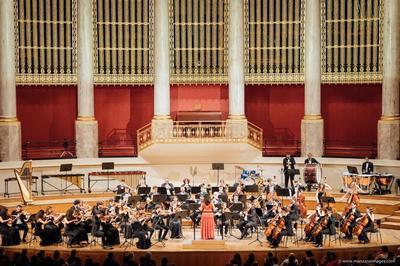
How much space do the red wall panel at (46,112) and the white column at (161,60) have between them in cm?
354

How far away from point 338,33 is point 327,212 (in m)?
10.4

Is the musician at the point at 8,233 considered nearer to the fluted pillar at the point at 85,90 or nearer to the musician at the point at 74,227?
the musician at the point at 74,227

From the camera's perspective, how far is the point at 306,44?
28.6 meters

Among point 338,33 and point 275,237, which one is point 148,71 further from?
A: point 275,237

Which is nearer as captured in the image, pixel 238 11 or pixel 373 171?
pixel 373 171

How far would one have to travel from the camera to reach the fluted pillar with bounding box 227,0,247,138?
28531 mm

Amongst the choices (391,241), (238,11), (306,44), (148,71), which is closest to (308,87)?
(306,44)

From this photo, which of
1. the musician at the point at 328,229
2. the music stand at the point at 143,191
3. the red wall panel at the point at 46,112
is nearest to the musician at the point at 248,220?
the musician at the point at 328,229

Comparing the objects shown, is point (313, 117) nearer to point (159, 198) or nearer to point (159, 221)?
point (159, 198)

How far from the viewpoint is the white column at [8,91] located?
88.9 ft

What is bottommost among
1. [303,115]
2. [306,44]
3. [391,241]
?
[391,241]

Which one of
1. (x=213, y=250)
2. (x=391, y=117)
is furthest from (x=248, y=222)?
(x=391, y=117)

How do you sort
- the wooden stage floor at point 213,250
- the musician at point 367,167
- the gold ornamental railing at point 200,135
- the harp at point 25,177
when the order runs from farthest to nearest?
1. the gold ornamental railing at point 200,135
2. the musician at point 367,167
3. the harp at point 25,177
4. the wooden stage floor at point 213,250

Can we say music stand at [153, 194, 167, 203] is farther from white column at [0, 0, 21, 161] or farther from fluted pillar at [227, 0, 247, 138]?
white column at [0, 0, 21, 161]
